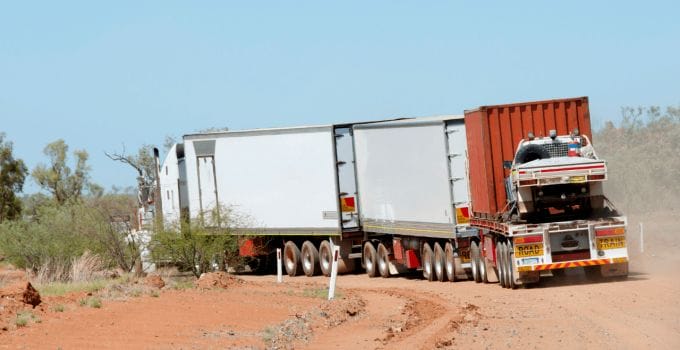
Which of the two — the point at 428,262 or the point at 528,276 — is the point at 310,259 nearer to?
the point at 428,262

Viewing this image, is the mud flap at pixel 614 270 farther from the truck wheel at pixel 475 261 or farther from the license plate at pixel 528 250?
the truck wheel at pixel 475 261

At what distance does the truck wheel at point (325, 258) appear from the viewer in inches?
1366

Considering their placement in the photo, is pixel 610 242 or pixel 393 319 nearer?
pixel 393 319

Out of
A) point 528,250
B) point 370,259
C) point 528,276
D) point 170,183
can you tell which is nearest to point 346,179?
point 370,259

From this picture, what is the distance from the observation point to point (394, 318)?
788 inches

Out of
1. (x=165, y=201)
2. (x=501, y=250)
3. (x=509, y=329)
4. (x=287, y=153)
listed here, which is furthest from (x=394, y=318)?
→ (x=165, y=201)

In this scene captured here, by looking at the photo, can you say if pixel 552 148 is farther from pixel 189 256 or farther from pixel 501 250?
pixel 189 256

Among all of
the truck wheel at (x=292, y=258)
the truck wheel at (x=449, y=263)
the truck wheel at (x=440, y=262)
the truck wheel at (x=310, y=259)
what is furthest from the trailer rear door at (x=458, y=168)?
the truck wheel at (x=292, y=258)

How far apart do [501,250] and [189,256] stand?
10.2m

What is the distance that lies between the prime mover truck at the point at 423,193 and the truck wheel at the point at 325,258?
6 centimetres

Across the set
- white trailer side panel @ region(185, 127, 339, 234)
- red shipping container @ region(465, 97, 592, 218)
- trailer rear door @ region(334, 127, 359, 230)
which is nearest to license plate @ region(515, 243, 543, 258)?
red shipping container @ region(465, 97, 592, 218)

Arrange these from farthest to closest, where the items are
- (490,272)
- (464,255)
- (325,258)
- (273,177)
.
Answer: (273,177), (325,258), (464,255), (490,272)

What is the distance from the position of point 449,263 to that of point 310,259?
8276 mm

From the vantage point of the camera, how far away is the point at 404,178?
29.7 m
